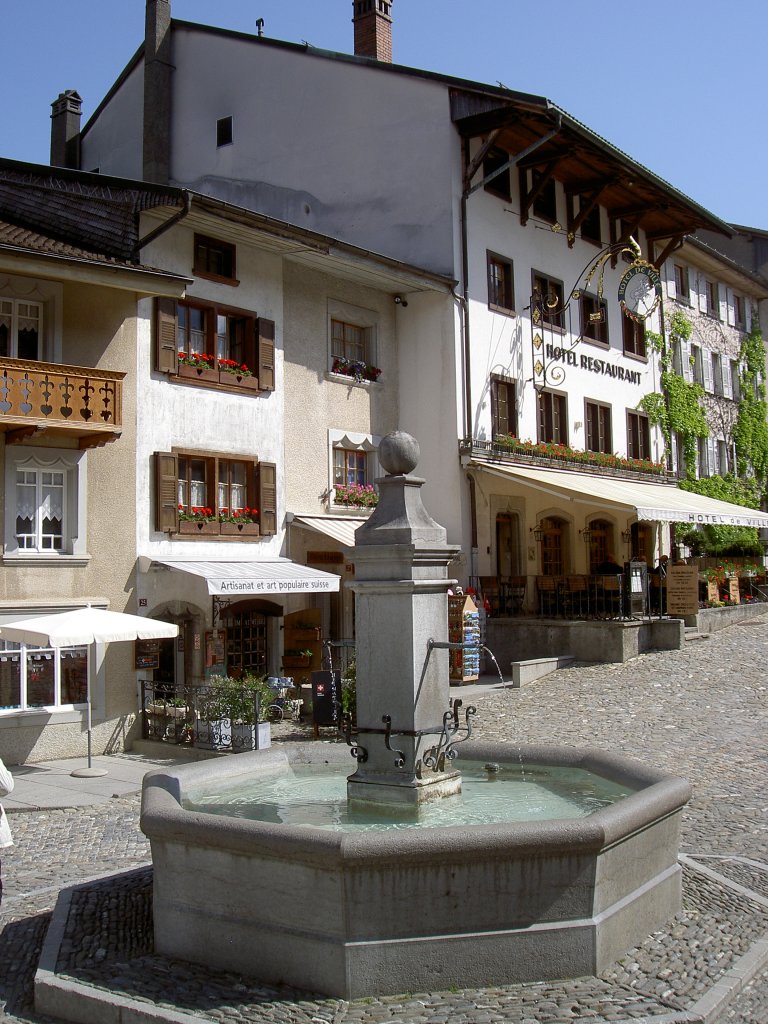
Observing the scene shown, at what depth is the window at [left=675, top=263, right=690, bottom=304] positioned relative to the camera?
108 ft

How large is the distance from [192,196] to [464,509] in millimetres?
8788

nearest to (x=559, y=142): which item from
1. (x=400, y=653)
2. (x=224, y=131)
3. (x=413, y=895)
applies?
(x=224, y=131)

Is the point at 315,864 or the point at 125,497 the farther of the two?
the point at 125,497

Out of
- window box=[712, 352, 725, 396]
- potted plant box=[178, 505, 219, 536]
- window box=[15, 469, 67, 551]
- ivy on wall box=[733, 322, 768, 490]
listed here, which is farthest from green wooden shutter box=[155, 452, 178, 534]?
ivy on wall box=[733, 322, 768, 490]

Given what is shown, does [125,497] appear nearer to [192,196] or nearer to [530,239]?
[192,196]

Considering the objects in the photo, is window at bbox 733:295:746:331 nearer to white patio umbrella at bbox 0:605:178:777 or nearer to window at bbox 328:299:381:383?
window at bbox 328:299:381:383

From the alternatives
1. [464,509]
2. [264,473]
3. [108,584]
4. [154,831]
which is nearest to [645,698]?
[464,509]

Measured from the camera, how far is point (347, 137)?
24172 millimetres

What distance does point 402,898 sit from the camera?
568cm

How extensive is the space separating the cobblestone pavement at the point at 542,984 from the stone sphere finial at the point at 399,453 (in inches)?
138

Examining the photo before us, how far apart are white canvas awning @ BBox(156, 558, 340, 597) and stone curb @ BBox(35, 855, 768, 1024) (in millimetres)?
10680

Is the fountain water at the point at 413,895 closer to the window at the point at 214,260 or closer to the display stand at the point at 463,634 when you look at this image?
the display stand at the point at 463,634

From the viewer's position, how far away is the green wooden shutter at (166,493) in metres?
17.5

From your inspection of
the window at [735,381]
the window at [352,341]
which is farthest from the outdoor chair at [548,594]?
the window at [735,381]
